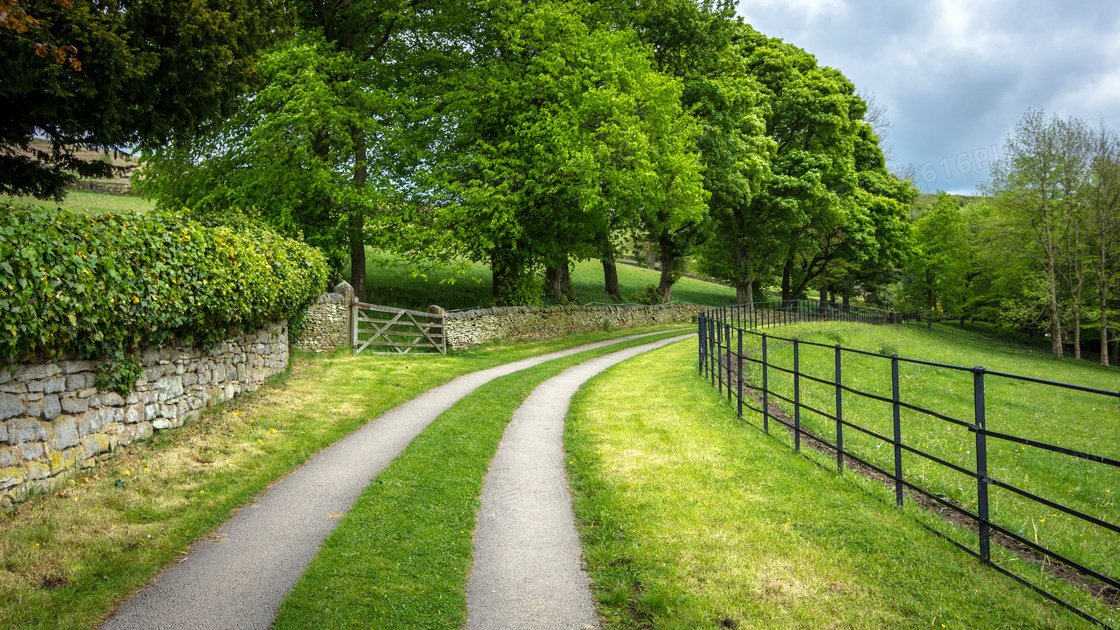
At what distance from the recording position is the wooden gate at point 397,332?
18422mm

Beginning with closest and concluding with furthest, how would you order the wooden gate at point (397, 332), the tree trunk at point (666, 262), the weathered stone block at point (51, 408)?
the weathered stone block at point (51, 408)
the wooden gate at point (397, 332)
the tree trunk at point (666, 262)

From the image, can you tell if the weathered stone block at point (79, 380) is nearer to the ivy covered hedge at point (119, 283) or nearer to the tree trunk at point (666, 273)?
the ivy covered hedge at point (119, 283)

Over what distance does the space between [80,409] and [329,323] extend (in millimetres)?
10996

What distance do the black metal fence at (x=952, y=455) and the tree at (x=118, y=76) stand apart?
12.2 meters

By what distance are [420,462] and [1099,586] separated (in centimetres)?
741

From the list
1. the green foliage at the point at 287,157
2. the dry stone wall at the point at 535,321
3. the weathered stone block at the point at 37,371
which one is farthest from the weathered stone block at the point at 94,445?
the dry stone wall at the point at 535,321

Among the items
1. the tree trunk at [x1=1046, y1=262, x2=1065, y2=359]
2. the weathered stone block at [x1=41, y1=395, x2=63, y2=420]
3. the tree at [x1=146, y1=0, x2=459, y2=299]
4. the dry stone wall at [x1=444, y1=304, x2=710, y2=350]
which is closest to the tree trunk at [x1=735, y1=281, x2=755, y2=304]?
the dry stone wall at [x1=444, y1=304, x2=710, y2=350]

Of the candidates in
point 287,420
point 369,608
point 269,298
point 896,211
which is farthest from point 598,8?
point 896,211

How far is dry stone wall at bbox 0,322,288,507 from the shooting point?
237 inches

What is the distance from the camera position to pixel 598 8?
25922 mm

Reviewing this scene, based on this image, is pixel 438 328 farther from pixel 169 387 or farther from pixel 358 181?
pixel 169 387

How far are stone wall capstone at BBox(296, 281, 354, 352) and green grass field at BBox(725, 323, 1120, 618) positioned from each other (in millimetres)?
12476

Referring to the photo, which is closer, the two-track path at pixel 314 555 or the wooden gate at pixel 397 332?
the two-track path at pixel 314 555

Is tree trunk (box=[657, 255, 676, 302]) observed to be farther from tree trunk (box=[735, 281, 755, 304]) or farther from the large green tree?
the large green tree
